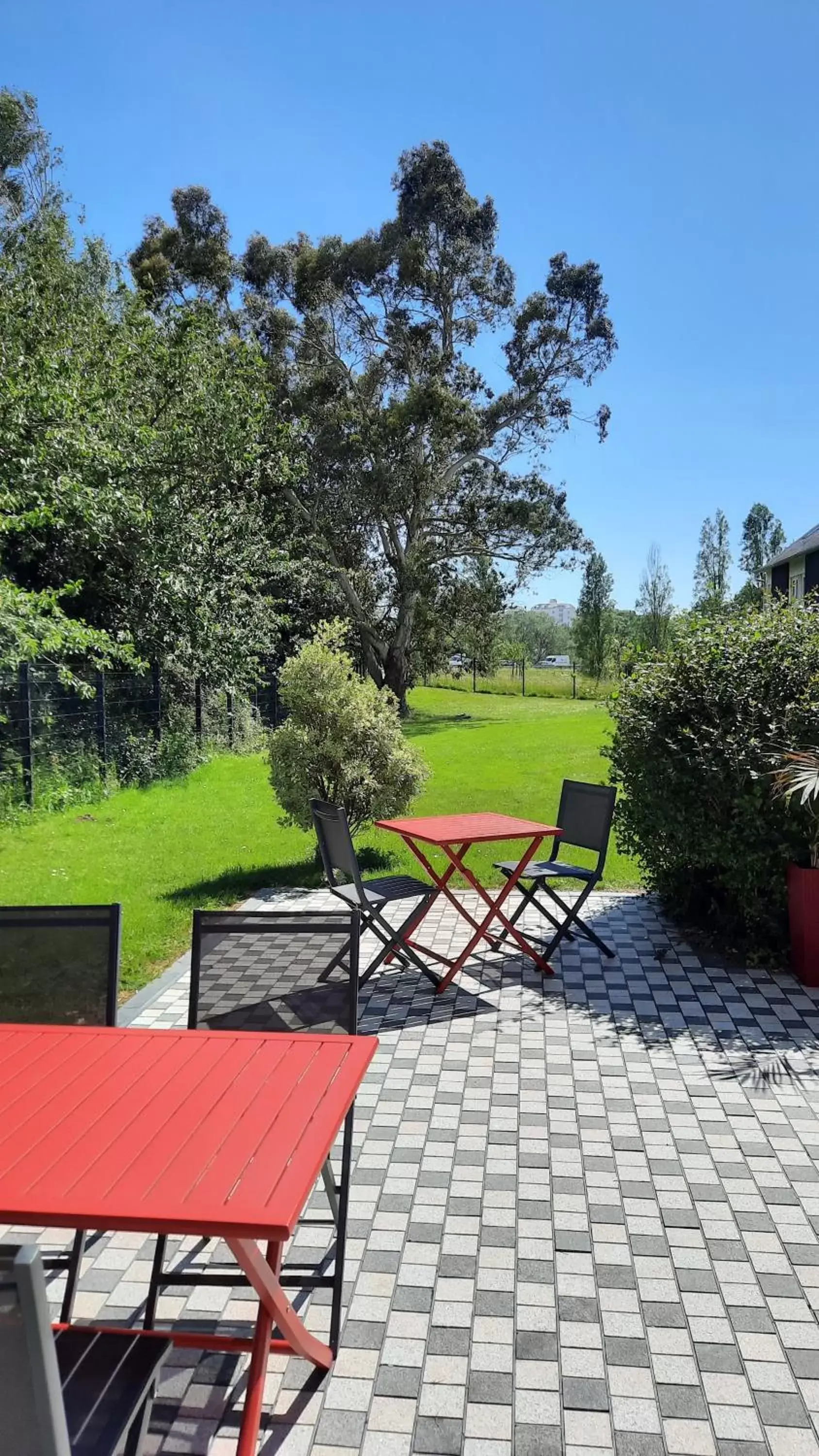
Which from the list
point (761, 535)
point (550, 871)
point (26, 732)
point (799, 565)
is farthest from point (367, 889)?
point (761, 535)

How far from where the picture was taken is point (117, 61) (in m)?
12.5

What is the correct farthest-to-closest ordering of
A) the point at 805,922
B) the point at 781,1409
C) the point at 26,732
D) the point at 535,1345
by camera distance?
the point at 26,732, the point at 805,922, the point at 535,1345, the point at 781,1409

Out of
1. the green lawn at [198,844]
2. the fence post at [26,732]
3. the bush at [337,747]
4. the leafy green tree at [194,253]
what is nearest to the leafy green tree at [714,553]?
the leafy green tree at [194,253]

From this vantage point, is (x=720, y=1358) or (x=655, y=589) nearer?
(x=720, y=1358)

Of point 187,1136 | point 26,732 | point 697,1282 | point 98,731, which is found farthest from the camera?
point 98,731

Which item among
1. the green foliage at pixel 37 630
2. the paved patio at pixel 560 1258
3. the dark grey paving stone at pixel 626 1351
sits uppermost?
the green foliage at pixel 37 630

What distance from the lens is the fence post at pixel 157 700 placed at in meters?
15.0

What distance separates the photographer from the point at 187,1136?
6.56 ft

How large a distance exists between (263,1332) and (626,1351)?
103 centimetres

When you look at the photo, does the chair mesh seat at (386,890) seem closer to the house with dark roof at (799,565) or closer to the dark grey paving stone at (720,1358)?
the dark grey paving stone at (720,1358)

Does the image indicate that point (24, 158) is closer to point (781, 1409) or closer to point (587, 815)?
point (587, 815)

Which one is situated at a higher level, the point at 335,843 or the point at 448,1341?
the point at 335,843

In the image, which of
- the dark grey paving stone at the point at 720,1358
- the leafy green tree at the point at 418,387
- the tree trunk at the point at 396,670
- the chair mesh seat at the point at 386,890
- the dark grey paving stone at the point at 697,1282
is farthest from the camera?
the tree trunk at the point at 396,670

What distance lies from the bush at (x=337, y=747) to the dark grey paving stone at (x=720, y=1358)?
592 centimetres
